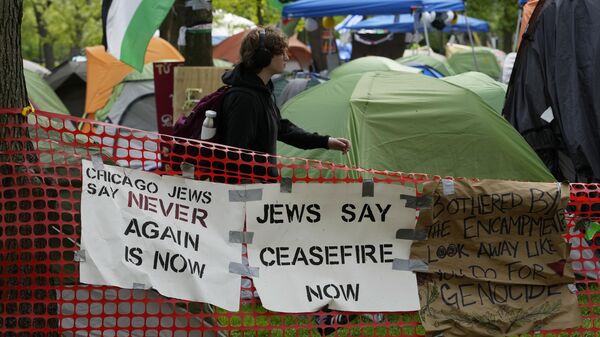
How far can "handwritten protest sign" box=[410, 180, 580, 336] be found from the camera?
14.4 feet

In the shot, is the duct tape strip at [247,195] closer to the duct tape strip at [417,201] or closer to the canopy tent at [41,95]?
the duct tape strip at [417,201]

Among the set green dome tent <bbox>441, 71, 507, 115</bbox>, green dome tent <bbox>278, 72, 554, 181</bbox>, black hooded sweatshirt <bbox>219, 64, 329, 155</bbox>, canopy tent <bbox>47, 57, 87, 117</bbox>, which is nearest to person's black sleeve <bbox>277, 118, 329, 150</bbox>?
black hooded sweatshirt <bbox>219, 64, 329, 155</bbox>

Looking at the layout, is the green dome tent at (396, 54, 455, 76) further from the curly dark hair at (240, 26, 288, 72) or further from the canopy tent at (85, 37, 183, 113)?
the curly dark hair at (240, 26, 288, 72)

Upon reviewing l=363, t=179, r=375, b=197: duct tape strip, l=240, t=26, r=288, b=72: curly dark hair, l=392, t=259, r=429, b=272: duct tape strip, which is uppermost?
l=240, t=26, r=288, b=72: curly dark hair

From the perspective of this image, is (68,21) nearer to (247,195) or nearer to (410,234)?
(247,195)

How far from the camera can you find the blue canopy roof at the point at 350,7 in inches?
741

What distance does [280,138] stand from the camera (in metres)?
5.49

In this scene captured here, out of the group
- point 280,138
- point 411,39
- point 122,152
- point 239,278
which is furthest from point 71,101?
point 239,278

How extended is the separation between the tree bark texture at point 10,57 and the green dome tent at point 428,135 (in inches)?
92.9

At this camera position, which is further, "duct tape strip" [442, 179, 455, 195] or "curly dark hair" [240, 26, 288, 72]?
"curly dark hair" [240, 26, 288, 72]

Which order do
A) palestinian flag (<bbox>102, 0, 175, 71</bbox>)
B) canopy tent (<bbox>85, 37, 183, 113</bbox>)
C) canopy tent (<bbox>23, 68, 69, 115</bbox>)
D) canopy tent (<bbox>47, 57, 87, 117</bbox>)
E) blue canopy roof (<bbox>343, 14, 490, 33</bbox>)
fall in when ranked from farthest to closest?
blue canopy roof (<bbox>343, 14, 490, 33</bbox>) → canopy tent (<bbox>47, 57, 87, 117</bbox>) → canopy tent (<bbox>85, 37, 183, 113</bbox>) → canopy tent (<bbox>23, 68, 69, 115</bbox>) → palestinian flag (<bbox>102, 0, 175, 71</bbox>)

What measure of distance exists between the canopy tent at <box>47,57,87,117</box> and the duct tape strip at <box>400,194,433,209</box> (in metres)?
13.1

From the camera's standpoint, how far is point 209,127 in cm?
500

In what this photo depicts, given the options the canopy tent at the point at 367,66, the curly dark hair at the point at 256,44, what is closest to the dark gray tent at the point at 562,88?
the curly dark hair at the point at 256,44
